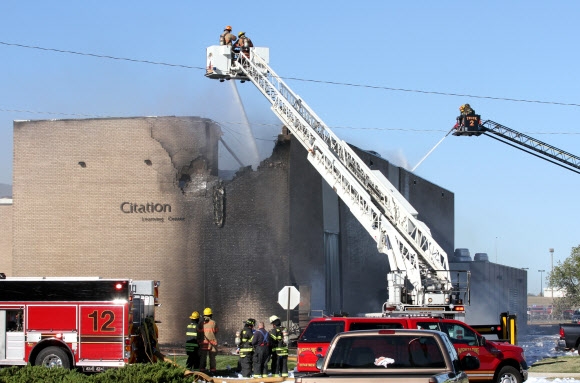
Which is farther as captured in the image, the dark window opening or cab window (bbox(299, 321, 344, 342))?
the dark window opening

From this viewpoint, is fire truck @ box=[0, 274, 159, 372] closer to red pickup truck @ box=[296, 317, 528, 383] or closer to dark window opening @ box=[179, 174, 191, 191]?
red pickup truck @ box=[296, 317, 528, 383]

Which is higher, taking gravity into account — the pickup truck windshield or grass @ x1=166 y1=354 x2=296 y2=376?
the pickup truck windshield

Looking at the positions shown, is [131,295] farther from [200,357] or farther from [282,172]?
[282,172]

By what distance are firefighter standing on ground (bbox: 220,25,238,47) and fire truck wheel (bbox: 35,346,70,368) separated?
1480cm

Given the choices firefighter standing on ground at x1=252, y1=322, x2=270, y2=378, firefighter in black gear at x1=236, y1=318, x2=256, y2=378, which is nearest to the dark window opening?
firefighter in black gear at x1=236, y1=318, x2=256, y2=378

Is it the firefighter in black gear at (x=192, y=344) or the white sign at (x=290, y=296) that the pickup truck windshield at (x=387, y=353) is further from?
the white sign at (x=290, y=296)

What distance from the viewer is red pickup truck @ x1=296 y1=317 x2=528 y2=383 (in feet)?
61.0

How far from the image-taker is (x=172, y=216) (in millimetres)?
36969

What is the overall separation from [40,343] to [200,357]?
388cm

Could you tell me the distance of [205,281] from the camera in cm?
3662

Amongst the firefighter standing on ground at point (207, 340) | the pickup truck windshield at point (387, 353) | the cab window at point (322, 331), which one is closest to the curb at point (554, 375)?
the cab window at point (322, 331)

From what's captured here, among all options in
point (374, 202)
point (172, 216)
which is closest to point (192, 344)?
point (374, 202)

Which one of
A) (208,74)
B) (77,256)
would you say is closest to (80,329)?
(208,74)

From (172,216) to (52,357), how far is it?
15.8 meters
